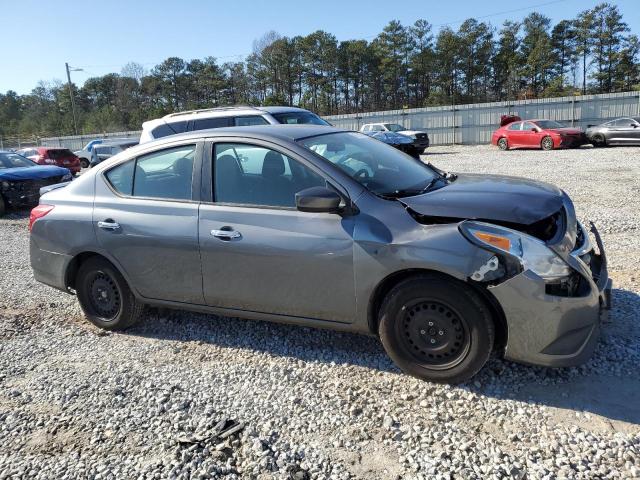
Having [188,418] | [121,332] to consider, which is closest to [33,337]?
[121,332]

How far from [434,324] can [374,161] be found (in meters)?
1.42

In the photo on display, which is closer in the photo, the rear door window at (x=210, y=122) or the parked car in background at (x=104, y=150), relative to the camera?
the rear door window at (x=210, y=122)

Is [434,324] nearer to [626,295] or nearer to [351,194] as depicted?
[351,194]

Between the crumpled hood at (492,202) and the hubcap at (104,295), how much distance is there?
2668 mm

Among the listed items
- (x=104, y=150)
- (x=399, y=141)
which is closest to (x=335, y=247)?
(x=399, y=141)

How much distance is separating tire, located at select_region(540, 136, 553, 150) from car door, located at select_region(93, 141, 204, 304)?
21.0 metres

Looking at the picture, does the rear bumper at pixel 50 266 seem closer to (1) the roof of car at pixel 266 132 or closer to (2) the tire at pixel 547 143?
(1) the roof of car at pixel 266 132

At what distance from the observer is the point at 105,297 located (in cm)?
452

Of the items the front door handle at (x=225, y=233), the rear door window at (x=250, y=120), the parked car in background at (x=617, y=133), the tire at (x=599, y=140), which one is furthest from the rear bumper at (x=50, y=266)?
the tire at (x=599, y=140)

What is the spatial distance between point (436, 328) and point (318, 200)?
1090 millimetres

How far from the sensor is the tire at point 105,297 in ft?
14.4

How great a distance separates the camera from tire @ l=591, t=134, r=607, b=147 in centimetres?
2155

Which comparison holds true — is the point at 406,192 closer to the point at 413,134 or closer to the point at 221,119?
the point at 221,119

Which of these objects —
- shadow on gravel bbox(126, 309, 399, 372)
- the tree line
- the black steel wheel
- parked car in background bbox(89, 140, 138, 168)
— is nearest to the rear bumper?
the black steel wheel
